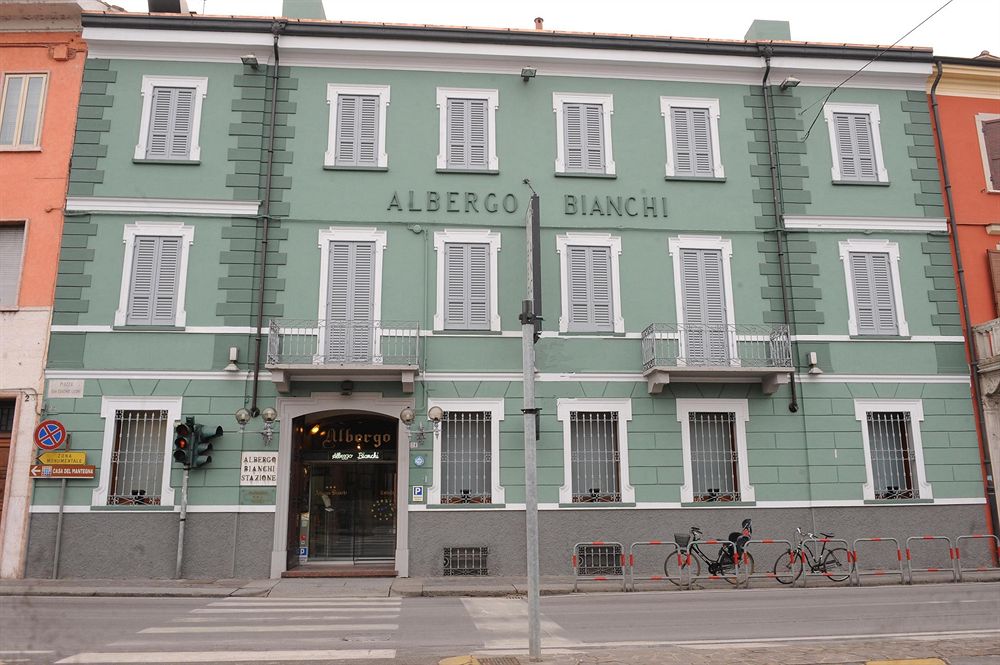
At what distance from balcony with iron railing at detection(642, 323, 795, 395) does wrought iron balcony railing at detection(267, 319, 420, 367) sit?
16.6 ft

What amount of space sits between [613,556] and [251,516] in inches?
294

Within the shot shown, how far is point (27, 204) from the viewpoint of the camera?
17.0 m

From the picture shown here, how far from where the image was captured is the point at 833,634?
972cm

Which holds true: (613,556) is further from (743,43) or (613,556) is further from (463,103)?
(743,43)

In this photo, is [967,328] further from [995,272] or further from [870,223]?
[870,223]

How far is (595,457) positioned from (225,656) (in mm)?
9822

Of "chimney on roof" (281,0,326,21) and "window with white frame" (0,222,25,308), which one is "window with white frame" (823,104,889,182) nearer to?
"chimney on roof" (281,0,326,21)

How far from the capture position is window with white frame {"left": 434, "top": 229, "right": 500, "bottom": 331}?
1703 centimetres

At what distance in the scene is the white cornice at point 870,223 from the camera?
59.5 feet

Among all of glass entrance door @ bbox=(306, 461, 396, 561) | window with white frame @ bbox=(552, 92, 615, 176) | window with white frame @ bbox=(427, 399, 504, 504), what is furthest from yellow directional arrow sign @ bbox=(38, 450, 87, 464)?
window with white frame @ bbox=(552, 92, 615, 176)

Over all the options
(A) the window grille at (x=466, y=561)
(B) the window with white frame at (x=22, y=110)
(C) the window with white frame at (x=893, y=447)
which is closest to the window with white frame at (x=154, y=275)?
(B) the window with white frame at (x=22, y=110)

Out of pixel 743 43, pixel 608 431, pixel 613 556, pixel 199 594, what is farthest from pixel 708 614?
pixel 743 43

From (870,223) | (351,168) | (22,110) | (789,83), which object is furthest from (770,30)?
(22,110)

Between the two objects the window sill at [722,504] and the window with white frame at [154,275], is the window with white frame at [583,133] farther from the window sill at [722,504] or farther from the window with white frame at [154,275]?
the window with white frame at [154,275]
